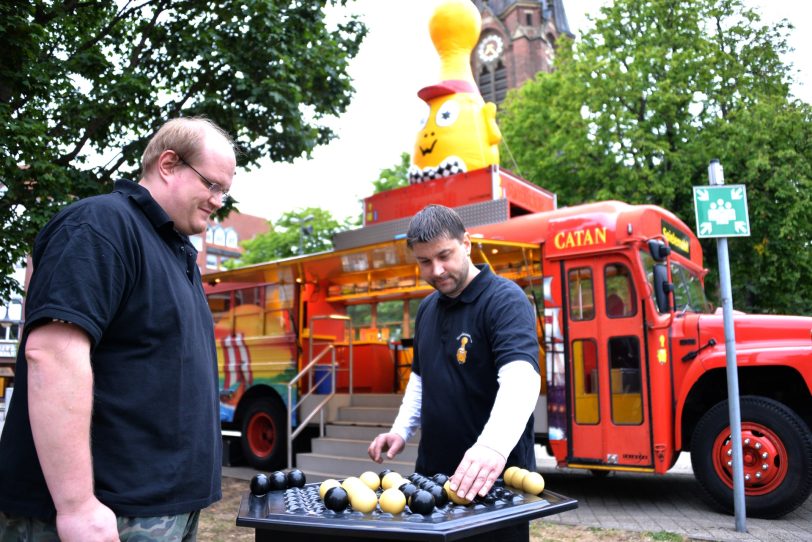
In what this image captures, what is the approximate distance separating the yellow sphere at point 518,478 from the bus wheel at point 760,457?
5.19m

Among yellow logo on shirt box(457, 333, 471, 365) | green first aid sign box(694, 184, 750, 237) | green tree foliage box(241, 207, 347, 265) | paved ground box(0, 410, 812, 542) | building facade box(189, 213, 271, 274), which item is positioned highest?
building facade box(189, 213, 271, 274)

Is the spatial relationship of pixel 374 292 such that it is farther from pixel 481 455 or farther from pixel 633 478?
pixel 481 455

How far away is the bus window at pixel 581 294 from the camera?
25.4 ft

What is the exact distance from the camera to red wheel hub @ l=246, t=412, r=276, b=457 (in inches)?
411

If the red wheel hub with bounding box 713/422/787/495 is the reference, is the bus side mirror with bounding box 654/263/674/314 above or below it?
above

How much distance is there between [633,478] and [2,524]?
31.0 ft

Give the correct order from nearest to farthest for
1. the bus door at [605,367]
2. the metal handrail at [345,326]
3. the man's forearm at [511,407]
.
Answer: the man's forearm at [511,407]
the bus door at [605,367]
the metal handrail at [345,326]

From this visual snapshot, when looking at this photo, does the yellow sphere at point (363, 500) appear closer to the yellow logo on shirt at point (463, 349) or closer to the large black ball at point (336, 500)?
the large black ball at point (336, 500)

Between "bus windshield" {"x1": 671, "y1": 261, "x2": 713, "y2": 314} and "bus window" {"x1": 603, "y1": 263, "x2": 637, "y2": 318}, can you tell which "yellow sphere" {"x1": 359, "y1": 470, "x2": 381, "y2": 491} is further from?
"bus windshield" {"x1": 671, "y1": 261, "x2": 713, "y2": 314}

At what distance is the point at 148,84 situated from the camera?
328 inches

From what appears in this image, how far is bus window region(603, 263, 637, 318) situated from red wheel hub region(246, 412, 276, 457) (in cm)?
531

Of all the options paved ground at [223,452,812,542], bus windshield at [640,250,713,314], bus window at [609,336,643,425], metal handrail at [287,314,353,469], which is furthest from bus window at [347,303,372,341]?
bus windshield at [640,250,713,314]

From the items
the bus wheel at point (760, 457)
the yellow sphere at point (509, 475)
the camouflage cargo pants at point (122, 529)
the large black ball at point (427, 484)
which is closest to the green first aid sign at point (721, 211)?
the bus wheel at point (760, 457)

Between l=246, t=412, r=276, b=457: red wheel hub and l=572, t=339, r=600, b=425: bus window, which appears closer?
l=572, t=339, r=600, b=425: bus window
